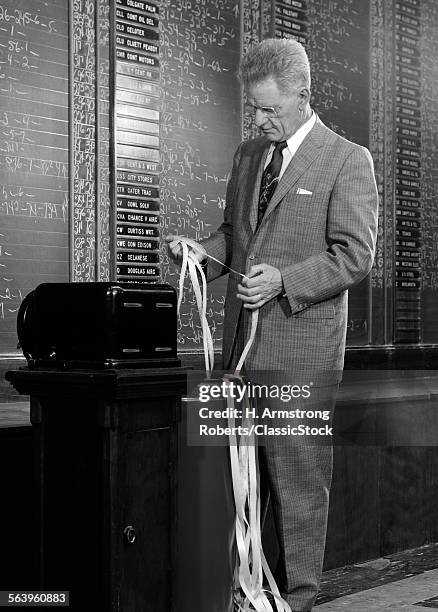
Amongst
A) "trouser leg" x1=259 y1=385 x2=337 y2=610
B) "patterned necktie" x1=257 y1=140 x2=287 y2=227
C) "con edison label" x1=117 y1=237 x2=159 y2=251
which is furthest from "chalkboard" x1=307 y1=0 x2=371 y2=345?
"trouser leg" x1=259 y1=385 x2=337 y2=610

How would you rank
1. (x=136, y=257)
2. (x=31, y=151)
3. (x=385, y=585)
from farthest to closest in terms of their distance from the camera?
(x=136, y=257)
(x=31, y=151)
(x=385, y=585)

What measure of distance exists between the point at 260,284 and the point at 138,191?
6.40 ft

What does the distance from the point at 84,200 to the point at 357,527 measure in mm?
1692

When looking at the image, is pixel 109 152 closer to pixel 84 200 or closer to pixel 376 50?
pixel 84 200

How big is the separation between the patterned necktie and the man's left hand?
0.67 feet

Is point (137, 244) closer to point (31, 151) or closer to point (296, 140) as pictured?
point (31, 151)

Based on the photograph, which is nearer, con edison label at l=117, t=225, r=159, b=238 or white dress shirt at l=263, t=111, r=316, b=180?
white dress shirt at l=263, t=111, r=316, b=180

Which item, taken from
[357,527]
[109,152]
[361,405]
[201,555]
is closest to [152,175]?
[109,152]

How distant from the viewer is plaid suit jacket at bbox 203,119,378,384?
2.84 metres

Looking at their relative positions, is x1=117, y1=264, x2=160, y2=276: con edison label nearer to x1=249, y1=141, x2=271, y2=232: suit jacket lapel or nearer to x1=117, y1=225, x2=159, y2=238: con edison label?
x1=117, y1=225, x2=159, y2=238: con edison label

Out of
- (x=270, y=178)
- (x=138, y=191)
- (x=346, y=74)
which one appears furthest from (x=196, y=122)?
(x=270, y=178)

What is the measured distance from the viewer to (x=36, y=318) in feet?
9.48

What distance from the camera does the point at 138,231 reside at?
4.63 meters

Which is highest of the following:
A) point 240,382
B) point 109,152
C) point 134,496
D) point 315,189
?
point 109,152
